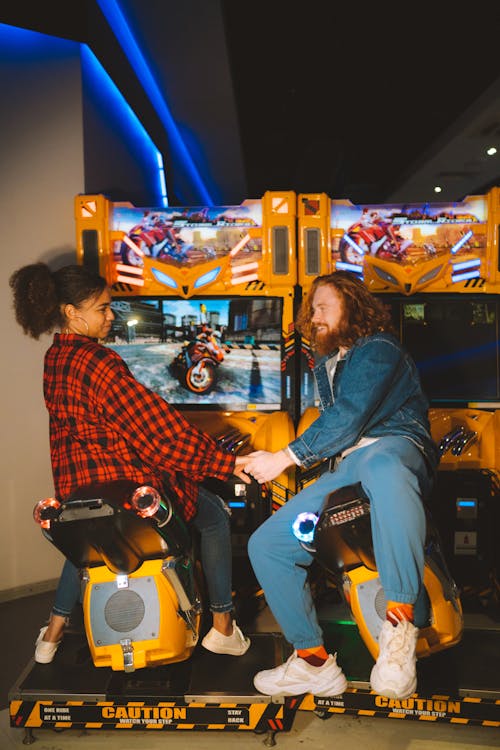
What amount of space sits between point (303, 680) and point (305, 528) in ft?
1.61

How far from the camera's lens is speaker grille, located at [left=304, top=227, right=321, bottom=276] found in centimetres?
297

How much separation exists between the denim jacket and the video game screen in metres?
1.13

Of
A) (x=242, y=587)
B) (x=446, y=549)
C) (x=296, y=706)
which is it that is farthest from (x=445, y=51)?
(x=296, y=706)

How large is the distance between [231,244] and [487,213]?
136 centimetres

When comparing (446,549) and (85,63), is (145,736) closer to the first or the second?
(446,549)

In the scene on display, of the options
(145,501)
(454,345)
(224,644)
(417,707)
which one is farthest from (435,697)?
(454,345)

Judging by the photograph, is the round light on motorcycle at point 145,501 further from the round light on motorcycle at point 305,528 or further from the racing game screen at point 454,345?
the racing game screen at point 454,345

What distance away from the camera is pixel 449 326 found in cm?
312

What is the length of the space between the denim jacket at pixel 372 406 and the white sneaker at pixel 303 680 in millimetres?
666

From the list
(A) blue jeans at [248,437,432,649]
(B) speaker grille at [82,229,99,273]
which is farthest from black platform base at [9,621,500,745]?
(B) speaker grille at [82,229,99,273]

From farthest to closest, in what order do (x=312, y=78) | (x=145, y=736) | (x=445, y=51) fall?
(x=312, y=78)
(x=445, y=51)
(x=145, y=736)

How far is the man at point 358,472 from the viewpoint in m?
1.64

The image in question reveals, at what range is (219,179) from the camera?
791 cm

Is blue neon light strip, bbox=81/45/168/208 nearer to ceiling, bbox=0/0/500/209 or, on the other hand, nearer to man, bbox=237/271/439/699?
ceiling, bbox=0/0/500/209
